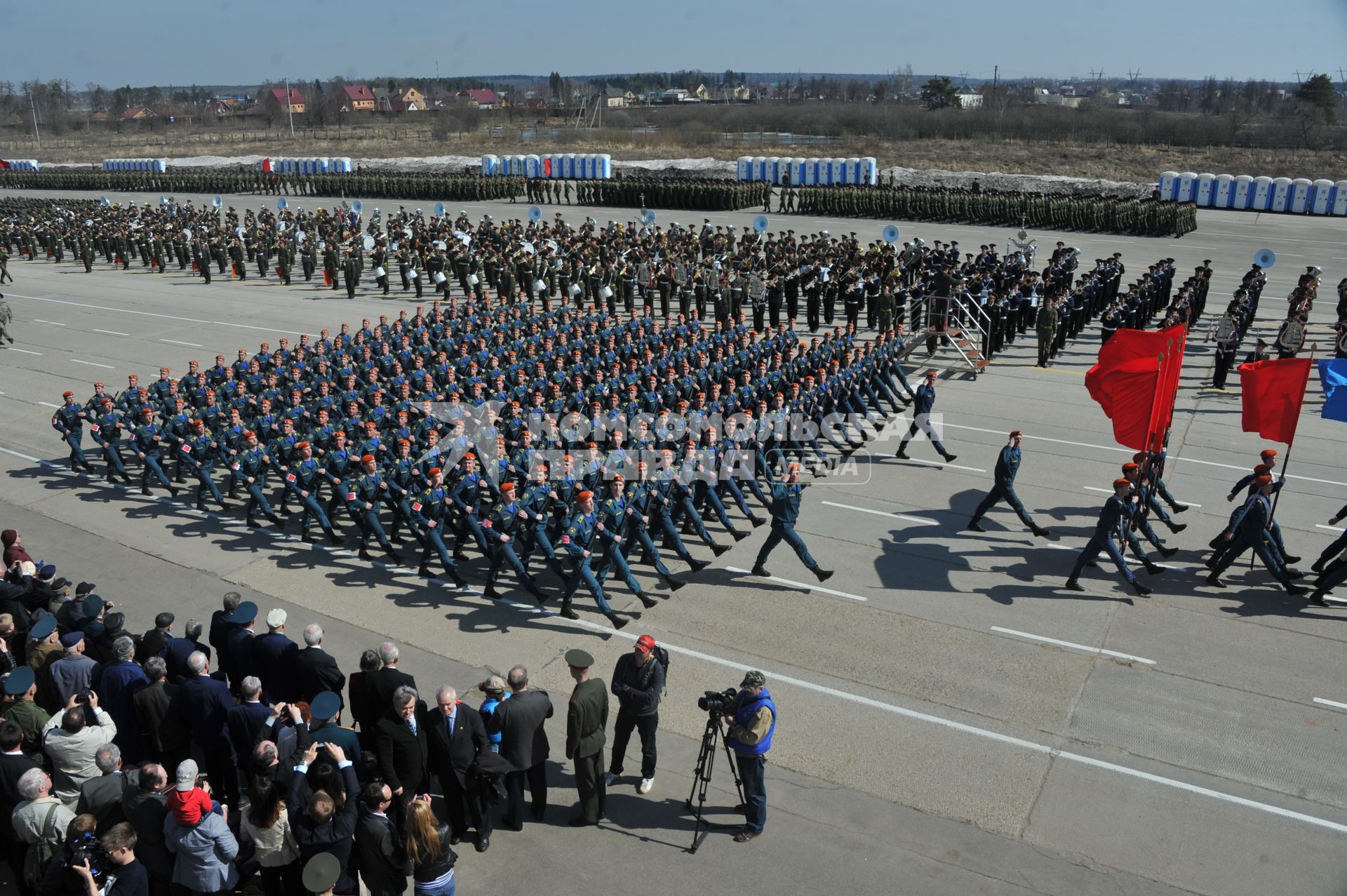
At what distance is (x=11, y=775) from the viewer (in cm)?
593

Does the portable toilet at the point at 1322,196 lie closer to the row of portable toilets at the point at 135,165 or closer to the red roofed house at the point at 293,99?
the row of portable toilets at the point at 135,165

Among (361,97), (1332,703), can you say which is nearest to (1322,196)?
(1332,703)

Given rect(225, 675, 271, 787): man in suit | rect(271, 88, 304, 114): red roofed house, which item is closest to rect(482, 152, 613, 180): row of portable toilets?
rect(225, 675, 271, 787): man in suit

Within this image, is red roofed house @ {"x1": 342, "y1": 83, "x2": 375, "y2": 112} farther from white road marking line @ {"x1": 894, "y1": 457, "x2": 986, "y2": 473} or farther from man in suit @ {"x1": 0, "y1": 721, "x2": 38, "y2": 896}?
man in suit @ {"x1": 0, "y1": 721, "x2": 38, "y2": 896}

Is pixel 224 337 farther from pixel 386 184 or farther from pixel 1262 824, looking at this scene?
pixel 386 184

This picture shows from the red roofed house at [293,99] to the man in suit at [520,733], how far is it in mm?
120303

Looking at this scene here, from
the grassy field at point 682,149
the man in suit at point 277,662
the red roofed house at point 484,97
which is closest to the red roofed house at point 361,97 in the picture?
the red roofed house at point 484,97

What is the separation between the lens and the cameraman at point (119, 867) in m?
5.07

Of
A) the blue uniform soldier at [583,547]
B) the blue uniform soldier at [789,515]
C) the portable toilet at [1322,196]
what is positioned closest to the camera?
the blue uniform soldier at [583,547]

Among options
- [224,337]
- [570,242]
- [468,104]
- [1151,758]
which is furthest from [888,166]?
[468,104]

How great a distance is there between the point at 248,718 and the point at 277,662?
975mm

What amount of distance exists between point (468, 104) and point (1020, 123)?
221 ft

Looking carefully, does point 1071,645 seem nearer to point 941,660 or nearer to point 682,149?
point 941,660

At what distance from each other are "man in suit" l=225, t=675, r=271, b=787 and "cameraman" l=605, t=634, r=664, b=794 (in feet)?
7.84
